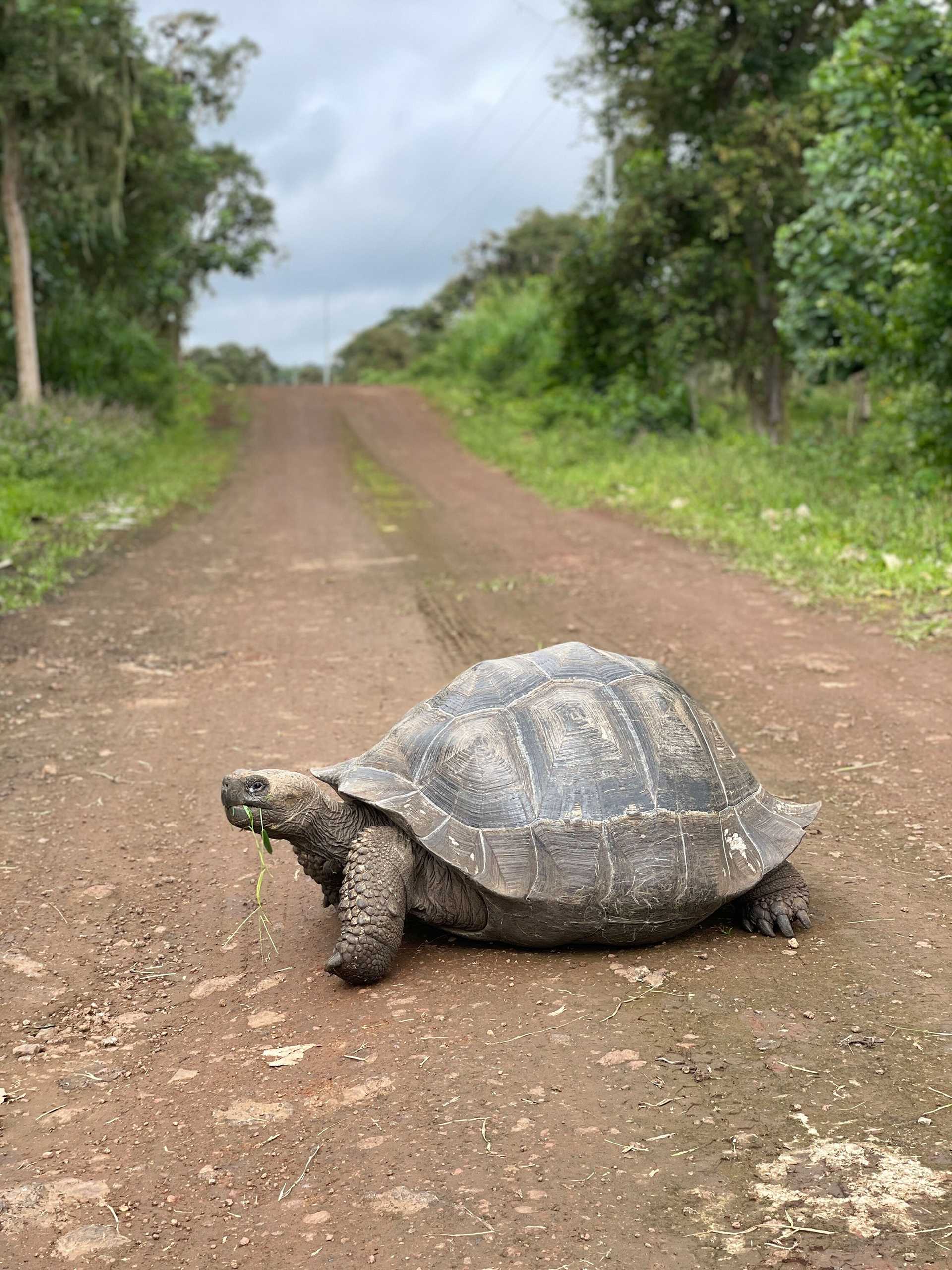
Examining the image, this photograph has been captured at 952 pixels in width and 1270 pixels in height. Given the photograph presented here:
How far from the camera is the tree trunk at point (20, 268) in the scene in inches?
659

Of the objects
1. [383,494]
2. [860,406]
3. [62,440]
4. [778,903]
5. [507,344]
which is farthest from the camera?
[507,344]

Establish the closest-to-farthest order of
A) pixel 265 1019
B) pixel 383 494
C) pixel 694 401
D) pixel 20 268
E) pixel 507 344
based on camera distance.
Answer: pixel 265 1019
pixel 383 494
pixel 20 268
pixel 694 401
pixel 507 344

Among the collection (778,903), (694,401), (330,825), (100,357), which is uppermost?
(100,357)

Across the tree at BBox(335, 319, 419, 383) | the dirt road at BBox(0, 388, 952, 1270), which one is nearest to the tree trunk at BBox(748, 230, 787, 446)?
the dirt road at BBox(0, 388, 952, 1270)

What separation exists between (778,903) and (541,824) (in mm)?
872

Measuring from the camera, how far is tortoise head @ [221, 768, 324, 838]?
371 cm

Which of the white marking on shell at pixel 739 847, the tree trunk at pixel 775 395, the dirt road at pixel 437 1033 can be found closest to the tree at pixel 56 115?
the tree trunk at pixel 775 395

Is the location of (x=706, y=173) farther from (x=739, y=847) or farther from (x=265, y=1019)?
(x=265, y=1019)

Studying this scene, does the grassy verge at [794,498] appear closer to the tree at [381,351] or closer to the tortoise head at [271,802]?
the tortoise head at [271,802]

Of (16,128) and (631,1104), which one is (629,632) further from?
(16,128)

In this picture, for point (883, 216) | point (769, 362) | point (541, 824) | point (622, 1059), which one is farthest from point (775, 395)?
point (622, 1059)

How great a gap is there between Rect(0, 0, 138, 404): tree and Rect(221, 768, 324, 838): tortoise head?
15.2 meters

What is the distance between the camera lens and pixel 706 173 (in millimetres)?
17344

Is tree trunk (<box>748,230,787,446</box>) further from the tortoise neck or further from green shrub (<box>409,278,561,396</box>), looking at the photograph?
the tortoise neck
